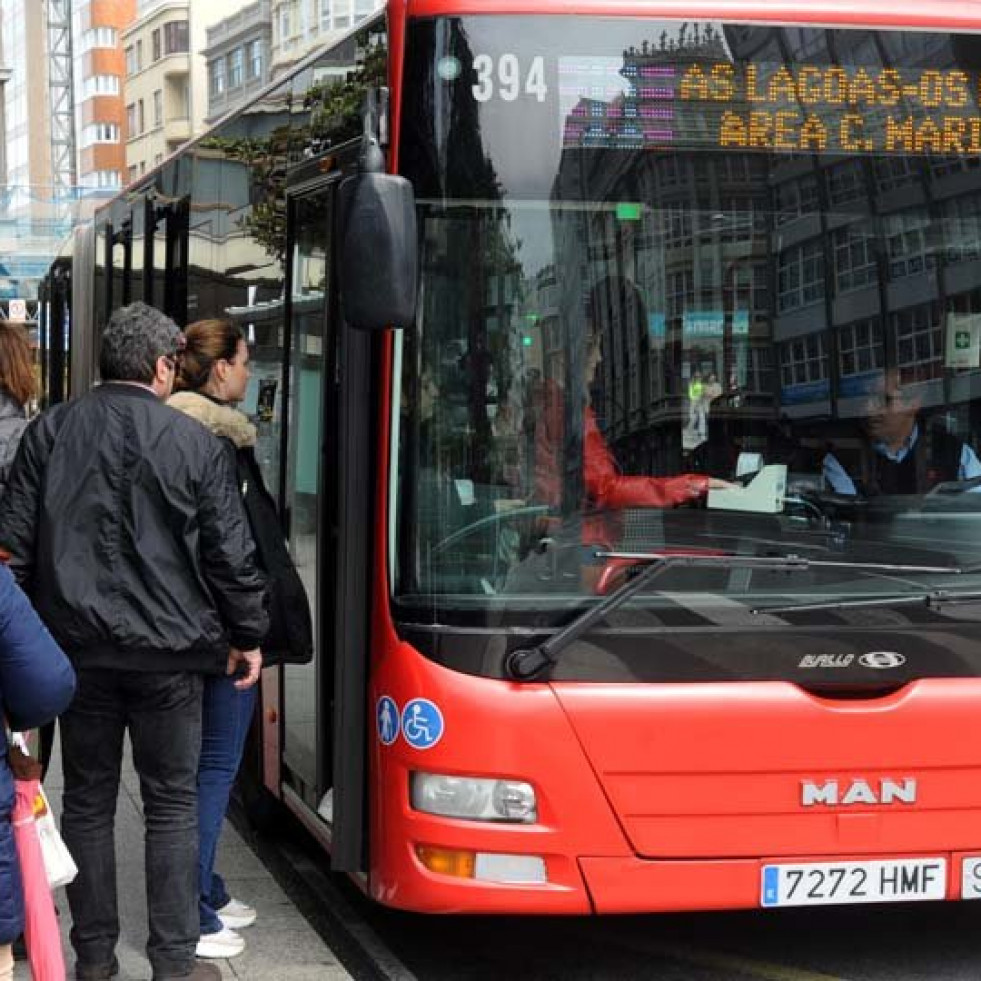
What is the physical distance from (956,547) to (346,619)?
1687 mm

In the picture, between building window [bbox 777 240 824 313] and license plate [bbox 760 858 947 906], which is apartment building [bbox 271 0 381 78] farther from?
license plate [bbox 760 858 947 906]

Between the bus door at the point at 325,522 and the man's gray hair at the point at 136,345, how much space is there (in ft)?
1.67

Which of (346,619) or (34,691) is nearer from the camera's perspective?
(34,691)

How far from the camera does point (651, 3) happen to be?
4922 millimetres

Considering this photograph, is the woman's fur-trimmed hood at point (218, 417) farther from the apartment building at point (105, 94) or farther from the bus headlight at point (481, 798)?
the apartment building at point (105, 94)

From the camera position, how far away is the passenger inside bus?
4871mm

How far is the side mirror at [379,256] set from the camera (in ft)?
15.1

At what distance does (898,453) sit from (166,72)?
285 feet

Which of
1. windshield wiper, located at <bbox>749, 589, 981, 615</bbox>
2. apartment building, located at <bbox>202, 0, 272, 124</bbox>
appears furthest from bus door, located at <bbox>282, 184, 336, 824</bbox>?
apartment building, located at <bbox>202, 0, 272, 124</bbox>

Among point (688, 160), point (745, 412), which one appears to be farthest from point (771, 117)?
point (745, 412)

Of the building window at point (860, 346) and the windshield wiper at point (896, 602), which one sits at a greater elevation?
the building window at point (860, 346)

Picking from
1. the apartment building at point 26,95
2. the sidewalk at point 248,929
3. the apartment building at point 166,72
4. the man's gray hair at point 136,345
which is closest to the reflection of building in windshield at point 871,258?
the man's gray hair at point 136,345

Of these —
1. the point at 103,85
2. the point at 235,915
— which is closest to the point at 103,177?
the point at 103,85

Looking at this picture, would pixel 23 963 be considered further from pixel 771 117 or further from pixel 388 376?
pixel 771 117
